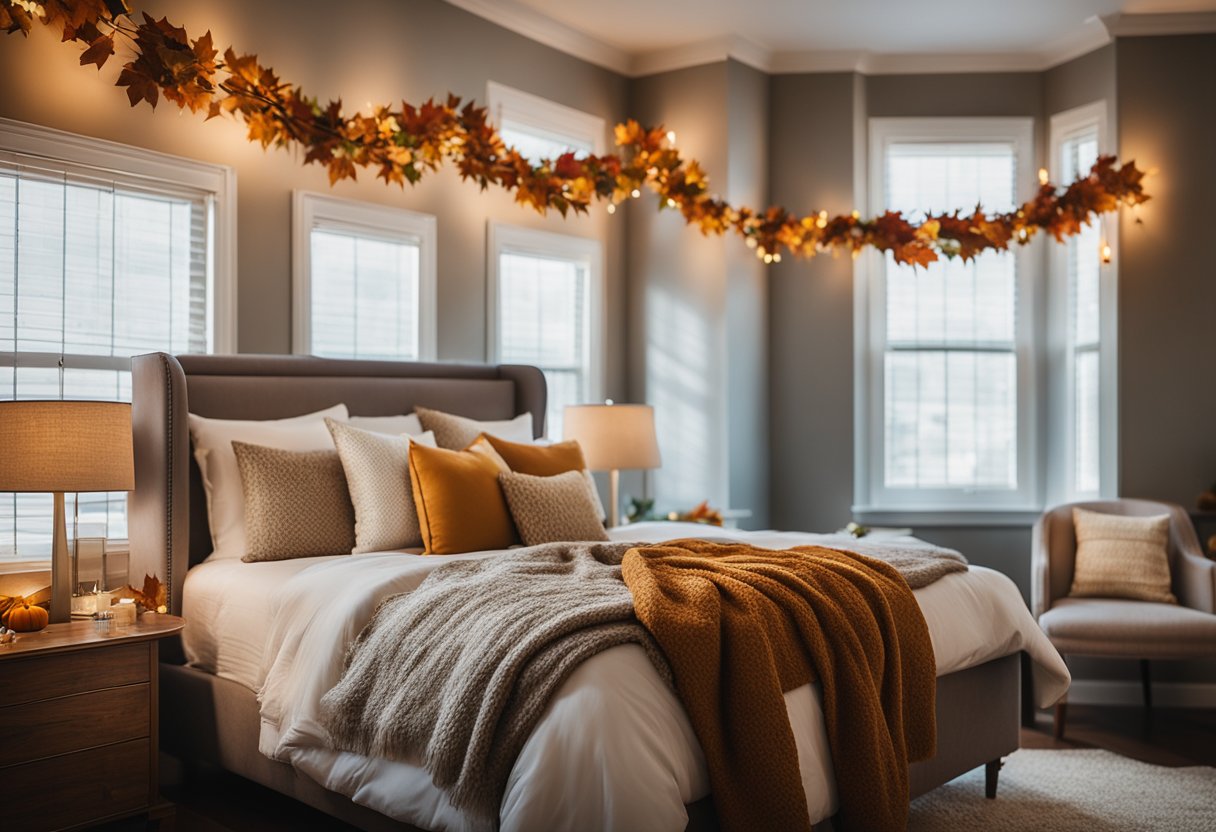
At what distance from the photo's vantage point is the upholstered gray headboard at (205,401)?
11.1 ft

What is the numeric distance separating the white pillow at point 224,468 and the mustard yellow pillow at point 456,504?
49 cm

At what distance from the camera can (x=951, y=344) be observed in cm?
574

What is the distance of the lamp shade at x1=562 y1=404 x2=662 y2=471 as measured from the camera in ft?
15.8

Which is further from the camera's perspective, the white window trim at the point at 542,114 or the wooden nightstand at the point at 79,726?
the white window trim at the point at 542,114

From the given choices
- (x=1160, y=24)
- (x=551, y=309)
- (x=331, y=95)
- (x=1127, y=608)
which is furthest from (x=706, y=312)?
(x=1160, y=24)

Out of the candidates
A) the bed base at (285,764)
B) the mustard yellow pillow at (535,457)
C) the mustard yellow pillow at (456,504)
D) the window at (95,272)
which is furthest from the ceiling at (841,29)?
the bed base at (285,764)

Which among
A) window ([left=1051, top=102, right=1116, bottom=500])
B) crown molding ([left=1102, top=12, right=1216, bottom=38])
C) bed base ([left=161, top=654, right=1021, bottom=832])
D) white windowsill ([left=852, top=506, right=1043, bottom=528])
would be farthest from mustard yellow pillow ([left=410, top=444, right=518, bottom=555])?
crown molding ([left=1102, top=12, right=1216, bottom=38])

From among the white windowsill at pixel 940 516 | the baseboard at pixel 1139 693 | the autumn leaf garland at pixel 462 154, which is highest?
the autumn leaf garland at pixel 462 154

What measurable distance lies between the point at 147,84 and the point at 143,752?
1.85 metres

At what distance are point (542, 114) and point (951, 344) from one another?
246 cm

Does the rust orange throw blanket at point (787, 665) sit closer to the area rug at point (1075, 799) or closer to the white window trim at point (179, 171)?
the area rug at point (1075, 799)

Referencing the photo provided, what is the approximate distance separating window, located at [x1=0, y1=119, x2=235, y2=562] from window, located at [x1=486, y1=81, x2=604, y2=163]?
1559 mm

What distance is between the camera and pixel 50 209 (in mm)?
3453

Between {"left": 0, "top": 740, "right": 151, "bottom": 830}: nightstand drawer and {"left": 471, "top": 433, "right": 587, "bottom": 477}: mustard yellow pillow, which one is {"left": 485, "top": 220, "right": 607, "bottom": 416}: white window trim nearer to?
{"left": 471, "top": 433, "right": 587, "bottom": 477}: mustard yellow pillow
